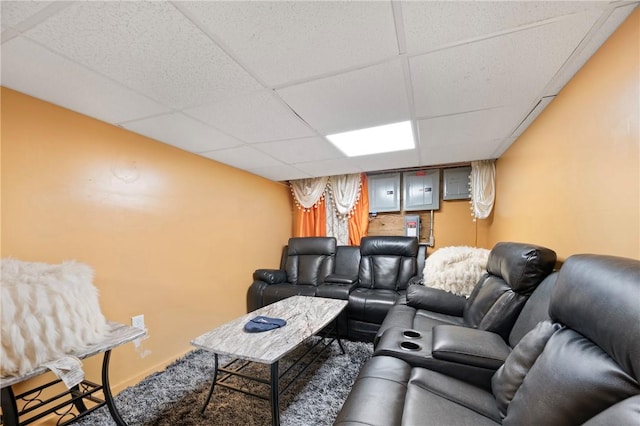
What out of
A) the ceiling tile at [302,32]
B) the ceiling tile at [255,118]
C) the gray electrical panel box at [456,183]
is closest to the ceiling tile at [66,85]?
the ceiling tile at [255,118]

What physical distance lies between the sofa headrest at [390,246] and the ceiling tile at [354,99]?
5.93 feet

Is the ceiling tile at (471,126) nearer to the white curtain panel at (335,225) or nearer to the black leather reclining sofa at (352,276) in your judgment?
the black leather reclining sofa at (352,276)

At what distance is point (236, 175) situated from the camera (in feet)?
10.4

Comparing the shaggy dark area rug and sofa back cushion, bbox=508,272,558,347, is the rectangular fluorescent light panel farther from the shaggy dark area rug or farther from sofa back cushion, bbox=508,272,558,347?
the shaggy dark area rug

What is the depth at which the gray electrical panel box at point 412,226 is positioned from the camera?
3.62 meters

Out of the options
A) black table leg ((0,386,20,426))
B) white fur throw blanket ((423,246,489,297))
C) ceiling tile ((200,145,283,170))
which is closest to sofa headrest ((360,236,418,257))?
white fur throw blanket ((423,246,489,297))

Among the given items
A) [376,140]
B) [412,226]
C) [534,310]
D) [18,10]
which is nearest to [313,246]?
[412,226]

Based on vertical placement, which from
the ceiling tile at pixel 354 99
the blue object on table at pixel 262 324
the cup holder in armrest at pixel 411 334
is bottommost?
the blue object on table at pixel 262 324

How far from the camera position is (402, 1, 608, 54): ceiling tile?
892 millimetres

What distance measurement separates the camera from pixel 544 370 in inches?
32.5

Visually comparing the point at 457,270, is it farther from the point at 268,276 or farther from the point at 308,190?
the point at 308,190

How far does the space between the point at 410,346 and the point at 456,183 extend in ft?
9.06

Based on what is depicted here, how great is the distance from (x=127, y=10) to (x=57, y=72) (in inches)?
28.2

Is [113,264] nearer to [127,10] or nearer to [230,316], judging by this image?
[230,316]
